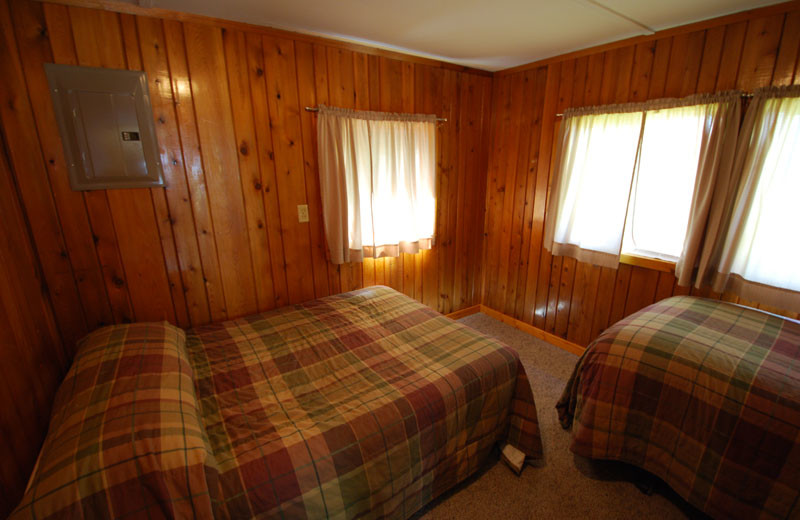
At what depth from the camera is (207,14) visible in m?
1.82

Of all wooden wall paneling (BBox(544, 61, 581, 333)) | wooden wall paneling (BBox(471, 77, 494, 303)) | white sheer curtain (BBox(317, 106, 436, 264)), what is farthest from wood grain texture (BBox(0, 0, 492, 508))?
wooden wall paneling (BBox(544, 61, 581, 333))

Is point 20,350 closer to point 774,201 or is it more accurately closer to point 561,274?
point 561,274

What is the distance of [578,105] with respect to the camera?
2.58 meters

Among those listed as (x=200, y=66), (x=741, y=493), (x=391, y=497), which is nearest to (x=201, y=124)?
(x=200, y=66)

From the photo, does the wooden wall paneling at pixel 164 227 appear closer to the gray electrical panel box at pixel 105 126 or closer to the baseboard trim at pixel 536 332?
the gray electrical panel box at pixel 105 126

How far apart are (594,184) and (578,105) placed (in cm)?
64

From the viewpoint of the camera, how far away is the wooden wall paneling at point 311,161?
2166 mm

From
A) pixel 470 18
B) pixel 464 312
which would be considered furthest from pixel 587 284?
pixel 470 18

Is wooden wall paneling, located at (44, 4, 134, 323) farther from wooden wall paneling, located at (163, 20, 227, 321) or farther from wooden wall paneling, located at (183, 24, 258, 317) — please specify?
wooden wall paneling, located at (183, 24, 258, 317)

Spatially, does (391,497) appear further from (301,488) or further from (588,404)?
(588,404)

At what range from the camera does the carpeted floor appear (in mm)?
1553

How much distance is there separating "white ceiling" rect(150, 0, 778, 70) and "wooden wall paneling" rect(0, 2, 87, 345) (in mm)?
688

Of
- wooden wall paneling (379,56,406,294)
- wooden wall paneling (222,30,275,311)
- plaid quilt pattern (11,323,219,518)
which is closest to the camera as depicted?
plaid quilt pattern (11,323,219,518)

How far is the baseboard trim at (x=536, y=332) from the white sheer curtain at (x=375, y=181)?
1.17 meters
